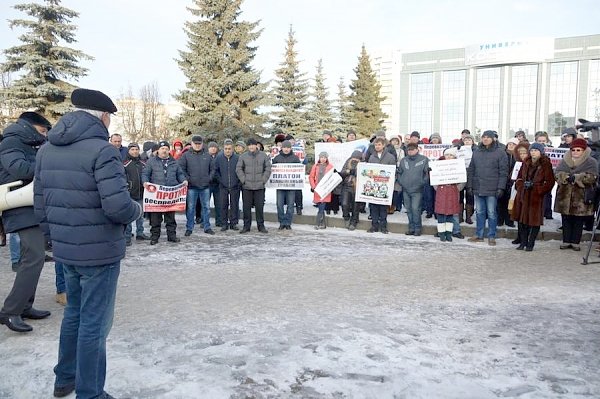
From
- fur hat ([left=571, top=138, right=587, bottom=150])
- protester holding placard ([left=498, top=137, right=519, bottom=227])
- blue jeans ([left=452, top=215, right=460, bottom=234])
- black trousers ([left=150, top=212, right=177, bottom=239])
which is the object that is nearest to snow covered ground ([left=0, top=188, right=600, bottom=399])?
black trousers ([left=150, top=212, right=177, bottom=239])

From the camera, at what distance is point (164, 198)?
36.1 ft

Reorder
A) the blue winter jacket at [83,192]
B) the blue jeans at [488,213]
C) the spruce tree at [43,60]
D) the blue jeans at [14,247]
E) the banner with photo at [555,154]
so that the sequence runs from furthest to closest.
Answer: the spruce tree at [43,60]
the banner with photo at [555,154]
the blue jeans at [488,213]
the blue jeans at [14,247]
the blue winter jacket at [83,192]

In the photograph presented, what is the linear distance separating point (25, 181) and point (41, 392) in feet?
8.75

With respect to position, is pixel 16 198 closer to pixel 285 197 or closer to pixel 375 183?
pixel 285 197

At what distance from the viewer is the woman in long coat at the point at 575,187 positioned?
374 inches

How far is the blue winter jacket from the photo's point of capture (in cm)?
354

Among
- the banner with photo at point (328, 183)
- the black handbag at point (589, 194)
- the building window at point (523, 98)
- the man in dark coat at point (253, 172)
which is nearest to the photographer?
the black handbag at point (589, 194)

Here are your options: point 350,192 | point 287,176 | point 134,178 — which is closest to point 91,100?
point 134,178

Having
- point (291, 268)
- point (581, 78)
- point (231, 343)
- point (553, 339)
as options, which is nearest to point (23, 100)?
point (291, 268)

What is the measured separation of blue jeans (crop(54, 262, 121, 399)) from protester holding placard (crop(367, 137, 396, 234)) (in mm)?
9050

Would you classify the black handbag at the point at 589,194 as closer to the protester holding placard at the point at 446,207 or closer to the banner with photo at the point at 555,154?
the protester holding placard at the point at 446,207

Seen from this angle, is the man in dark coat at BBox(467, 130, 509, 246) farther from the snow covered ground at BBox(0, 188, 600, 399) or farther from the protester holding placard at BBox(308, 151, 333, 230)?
the protester holding placard at BBox(308, 151, 333, 230)

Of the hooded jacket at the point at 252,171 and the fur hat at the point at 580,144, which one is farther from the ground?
the fur hat at the point at 580,144

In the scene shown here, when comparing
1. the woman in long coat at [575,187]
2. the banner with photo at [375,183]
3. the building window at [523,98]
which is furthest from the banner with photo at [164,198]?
the building window at [523,98]
